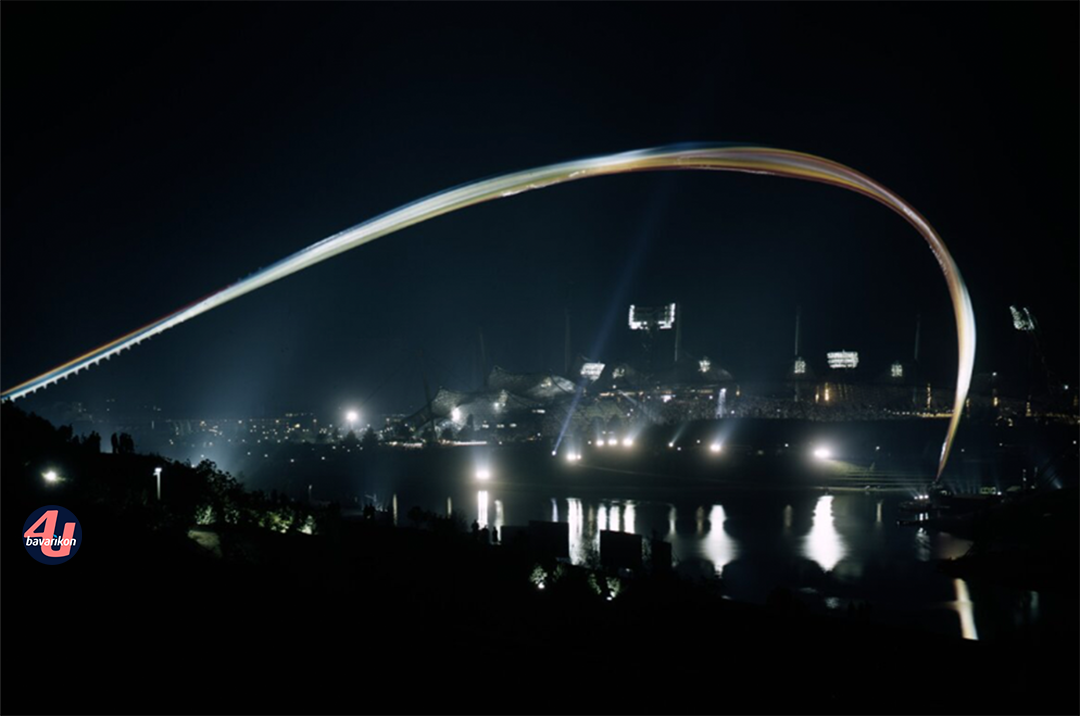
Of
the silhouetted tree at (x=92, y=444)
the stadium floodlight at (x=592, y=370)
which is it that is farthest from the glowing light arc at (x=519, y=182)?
the stadium floodlight at (x=592, y=370)

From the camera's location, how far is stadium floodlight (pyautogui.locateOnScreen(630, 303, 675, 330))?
109312mm

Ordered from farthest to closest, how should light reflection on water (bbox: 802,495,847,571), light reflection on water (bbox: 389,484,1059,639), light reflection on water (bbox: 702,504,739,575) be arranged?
light reflection on water (bbox: 802,495,847,571) → light reflection on water (bbox: 702,504,739,575) → light reflection on water (bbox: 389,484,1059,639)

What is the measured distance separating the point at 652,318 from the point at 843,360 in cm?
2683

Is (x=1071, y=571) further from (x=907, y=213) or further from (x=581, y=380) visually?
(x=581, y=380)

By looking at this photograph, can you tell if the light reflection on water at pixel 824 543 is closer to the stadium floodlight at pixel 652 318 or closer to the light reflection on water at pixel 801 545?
the light reflection on water at pixel 801 545

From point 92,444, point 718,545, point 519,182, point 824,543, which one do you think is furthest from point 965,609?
point 92,444

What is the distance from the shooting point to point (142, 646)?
5602 millimetres

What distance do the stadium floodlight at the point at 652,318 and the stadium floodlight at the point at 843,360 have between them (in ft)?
75.6

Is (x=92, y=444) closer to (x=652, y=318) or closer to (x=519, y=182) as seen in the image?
(x=519, y=182)

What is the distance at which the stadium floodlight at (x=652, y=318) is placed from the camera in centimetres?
10931

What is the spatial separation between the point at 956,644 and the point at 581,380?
94.3 metres

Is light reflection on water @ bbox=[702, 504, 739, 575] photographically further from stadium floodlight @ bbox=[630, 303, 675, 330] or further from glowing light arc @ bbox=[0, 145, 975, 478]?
stadium floodlight @ bbox=[630, 303, 675, 330]

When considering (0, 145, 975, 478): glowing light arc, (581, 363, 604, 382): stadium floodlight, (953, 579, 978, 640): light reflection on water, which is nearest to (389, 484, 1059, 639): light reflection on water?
(953, 579, 978, 640): light reflection on water

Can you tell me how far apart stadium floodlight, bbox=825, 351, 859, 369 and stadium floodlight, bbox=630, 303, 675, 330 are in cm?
2305
